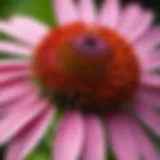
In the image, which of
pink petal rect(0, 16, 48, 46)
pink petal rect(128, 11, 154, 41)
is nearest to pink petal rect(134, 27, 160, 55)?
pink petal rect(128, 11, 154, 41)

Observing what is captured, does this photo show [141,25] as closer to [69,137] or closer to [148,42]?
[148,42]

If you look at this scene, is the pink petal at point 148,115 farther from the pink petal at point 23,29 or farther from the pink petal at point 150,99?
the pink petal at point 23,29

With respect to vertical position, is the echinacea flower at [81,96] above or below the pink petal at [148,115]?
above

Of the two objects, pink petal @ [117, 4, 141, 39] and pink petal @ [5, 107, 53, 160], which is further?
pink petal @ [117, 4, 141, 39]

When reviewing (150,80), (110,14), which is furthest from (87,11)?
(150,80)

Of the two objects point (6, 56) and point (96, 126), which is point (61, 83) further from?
point (6, 56)

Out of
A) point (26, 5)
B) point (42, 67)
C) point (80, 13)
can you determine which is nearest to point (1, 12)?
point (26, 5)

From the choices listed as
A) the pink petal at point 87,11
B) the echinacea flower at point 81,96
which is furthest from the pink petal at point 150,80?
the pink petal at point 87,11

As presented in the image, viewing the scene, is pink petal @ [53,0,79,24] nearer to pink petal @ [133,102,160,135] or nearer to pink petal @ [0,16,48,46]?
pink petal @ [0,16,48,46]
